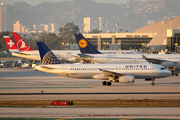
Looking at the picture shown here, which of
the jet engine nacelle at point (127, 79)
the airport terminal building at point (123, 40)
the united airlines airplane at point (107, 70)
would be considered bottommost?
the jet engine nacelle at point (127, 79)

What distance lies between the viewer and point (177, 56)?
238ft

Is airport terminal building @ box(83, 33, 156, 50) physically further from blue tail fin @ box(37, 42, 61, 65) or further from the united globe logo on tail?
the united globe logo on tail

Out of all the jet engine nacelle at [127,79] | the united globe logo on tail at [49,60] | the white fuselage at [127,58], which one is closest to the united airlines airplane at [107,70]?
the jet engine nacelle at [127,79]

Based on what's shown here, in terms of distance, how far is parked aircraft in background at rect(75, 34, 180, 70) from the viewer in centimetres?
7162

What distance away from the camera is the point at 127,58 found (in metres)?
75.4

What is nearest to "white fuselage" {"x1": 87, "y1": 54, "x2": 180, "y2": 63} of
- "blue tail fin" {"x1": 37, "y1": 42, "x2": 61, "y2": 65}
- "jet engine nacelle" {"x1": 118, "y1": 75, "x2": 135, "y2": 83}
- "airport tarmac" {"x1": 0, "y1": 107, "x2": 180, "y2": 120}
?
"blue tail fin" {"x1": 37, "y1": 42, "x2": 61, "y2": 65}

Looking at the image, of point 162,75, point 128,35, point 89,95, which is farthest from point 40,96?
point 128,35

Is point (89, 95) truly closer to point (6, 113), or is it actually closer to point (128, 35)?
point (6, 113)

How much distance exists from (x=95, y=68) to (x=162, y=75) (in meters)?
11.1

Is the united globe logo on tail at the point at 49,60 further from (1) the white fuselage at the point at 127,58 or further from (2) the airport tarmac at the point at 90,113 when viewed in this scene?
(1) the white fuselage at the point at 127,58

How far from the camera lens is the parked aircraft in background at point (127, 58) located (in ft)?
235

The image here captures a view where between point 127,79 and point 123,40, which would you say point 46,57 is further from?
point 123,40

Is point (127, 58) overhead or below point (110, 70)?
overhead

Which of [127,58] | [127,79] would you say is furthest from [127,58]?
[127,79]
